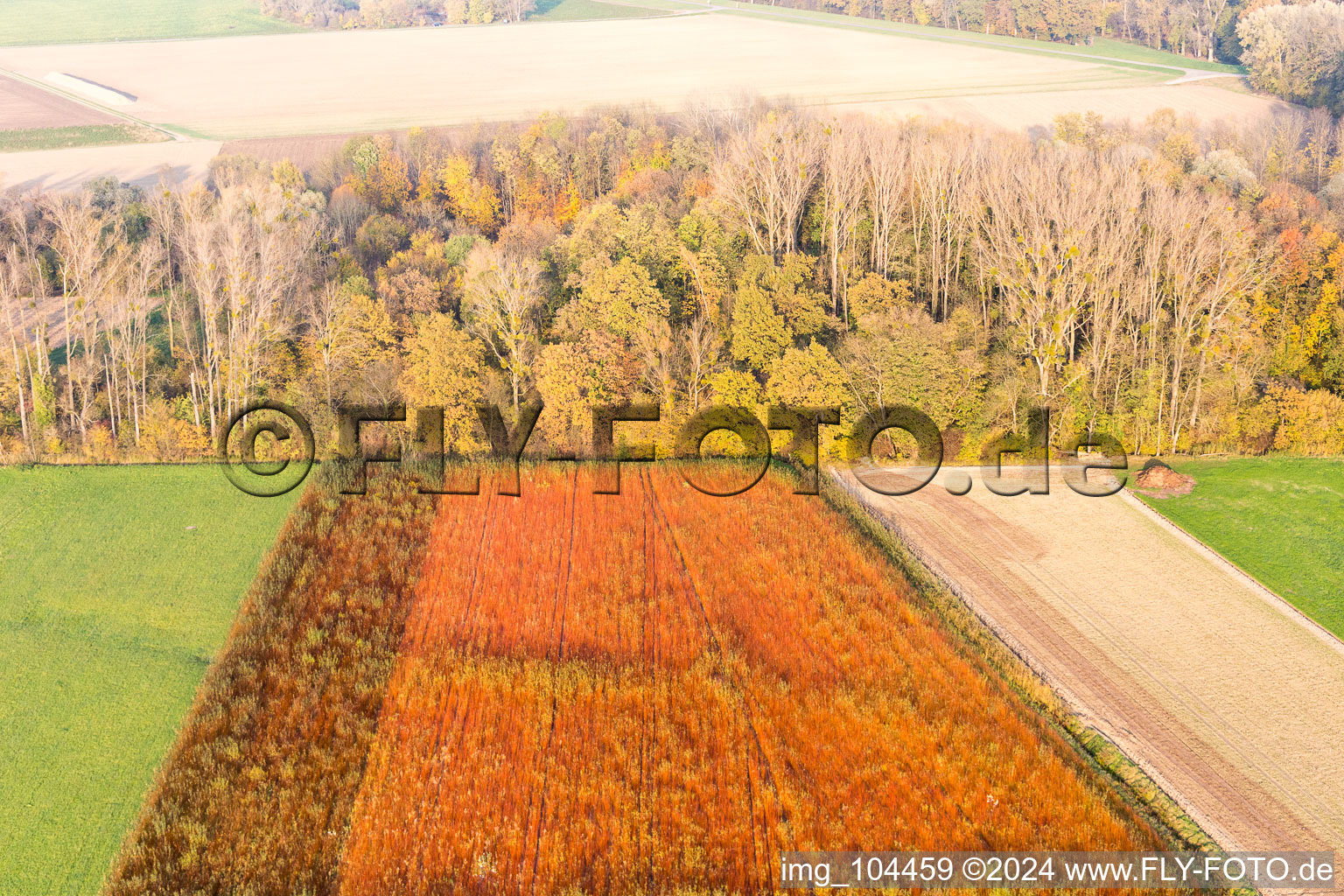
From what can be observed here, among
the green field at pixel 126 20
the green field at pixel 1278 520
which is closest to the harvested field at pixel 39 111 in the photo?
the green field at pixel 126 20

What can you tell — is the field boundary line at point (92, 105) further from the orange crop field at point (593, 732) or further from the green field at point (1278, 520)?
the green field at point (1278, 520)

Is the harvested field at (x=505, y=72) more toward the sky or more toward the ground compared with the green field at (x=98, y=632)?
more toward the sky

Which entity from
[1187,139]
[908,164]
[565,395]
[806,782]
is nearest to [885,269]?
[908,164]

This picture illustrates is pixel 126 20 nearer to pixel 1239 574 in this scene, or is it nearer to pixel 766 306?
pixel 766 306

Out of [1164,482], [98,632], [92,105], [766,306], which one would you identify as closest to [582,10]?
[92,105]

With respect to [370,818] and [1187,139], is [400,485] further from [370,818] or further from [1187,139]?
[1187,139]

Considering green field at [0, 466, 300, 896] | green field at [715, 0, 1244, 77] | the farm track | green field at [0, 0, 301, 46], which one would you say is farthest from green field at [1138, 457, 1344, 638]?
green field at [0, 0, 301, 46]
